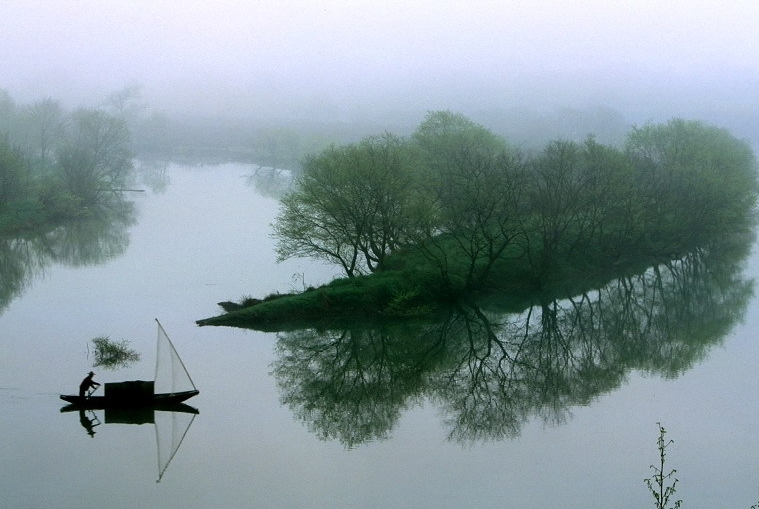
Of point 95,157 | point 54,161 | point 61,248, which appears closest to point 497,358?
point 61,248

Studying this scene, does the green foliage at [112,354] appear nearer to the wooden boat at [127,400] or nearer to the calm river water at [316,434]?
the calm river water at [316,434]

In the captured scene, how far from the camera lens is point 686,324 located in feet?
156

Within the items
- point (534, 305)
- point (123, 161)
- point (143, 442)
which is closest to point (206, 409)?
point (143, 442)

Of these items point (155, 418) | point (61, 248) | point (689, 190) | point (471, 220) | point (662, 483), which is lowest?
point (662, 483)

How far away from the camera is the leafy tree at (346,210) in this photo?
5003cm

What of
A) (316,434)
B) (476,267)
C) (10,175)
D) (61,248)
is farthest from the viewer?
(10,175)

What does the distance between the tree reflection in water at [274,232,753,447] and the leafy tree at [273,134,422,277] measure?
21.9 feet

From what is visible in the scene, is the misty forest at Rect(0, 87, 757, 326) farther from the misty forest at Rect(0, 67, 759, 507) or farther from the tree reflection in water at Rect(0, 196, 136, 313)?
the tree reflection in water at Rect(0, 196, 136, 313)

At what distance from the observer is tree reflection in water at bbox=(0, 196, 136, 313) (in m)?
56.9

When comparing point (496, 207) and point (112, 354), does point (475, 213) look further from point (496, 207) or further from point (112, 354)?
point (112, 354)

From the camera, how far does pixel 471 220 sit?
5216cm

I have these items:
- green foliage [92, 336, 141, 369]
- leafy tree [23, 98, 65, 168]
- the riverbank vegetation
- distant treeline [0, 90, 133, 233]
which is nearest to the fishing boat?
green foliage [92, 336, 141, 369]

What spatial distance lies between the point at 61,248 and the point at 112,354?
3501 centimetres

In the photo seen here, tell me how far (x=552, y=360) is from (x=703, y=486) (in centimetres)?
1409
